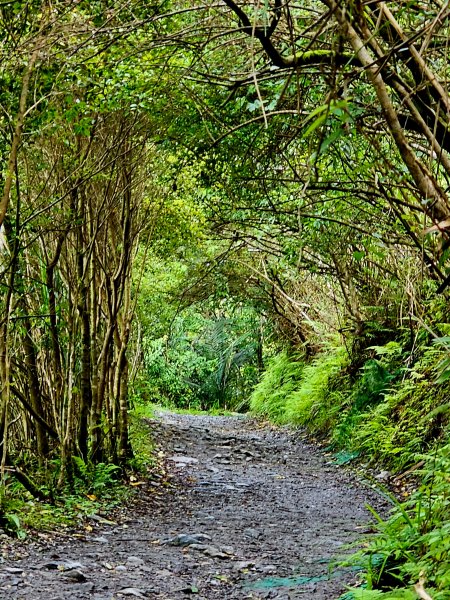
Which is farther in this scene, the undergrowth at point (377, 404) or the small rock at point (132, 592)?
the undergrowth at point (377, 404)

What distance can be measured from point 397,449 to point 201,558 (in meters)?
3.34

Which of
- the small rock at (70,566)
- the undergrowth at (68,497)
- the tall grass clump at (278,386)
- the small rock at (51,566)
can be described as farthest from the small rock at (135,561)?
the tall grass clump at (278,386)

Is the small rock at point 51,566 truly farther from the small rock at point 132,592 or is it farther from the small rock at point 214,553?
the small rock at point 214,553

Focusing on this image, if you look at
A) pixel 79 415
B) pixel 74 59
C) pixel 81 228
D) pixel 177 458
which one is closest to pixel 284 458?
pixel 177 458

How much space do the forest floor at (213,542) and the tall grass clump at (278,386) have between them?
6184 millimetres

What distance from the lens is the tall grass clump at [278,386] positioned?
54.2 ft

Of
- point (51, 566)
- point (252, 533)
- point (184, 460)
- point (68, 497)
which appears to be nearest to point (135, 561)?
point (51, 566)

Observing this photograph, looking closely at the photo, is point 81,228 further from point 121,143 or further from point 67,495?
point 67,495

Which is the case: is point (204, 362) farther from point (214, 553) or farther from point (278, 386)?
point (214, 553)

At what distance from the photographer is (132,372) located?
1412 cm

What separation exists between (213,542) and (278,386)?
12.1 metres

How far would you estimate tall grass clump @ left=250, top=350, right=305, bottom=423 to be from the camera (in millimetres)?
16531

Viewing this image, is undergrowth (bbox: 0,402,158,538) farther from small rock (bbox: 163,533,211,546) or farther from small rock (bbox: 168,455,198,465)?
small rock (bbox: 168,455,198,465)

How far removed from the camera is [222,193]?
9328 millimetres
